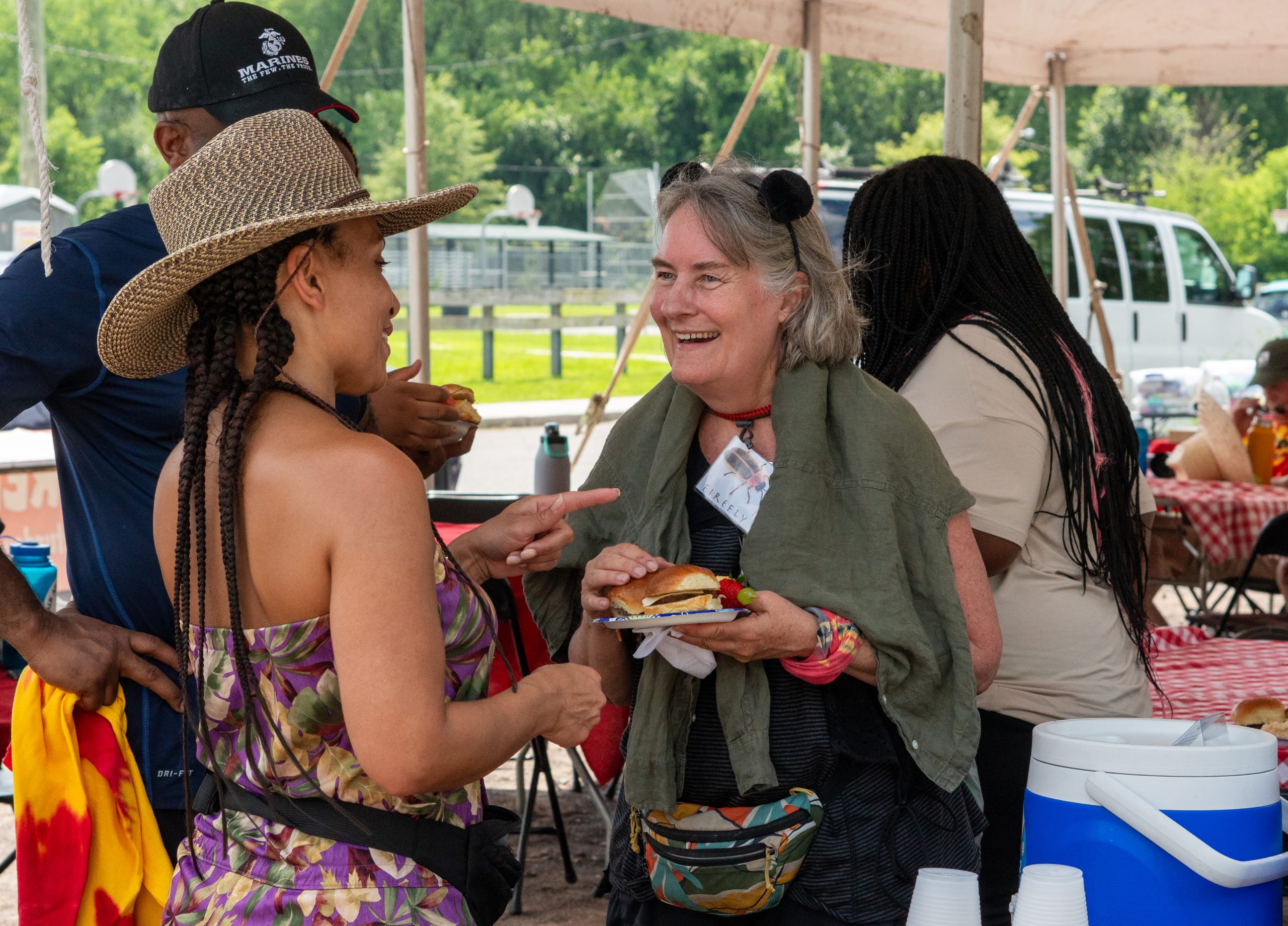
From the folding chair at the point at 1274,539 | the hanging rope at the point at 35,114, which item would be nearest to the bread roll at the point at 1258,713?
the hanging rope at the point at 35,114

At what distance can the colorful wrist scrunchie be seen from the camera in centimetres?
178

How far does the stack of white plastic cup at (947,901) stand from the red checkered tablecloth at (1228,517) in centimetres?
440

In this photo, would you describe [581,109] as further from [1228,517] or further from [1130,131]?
[1228,517]

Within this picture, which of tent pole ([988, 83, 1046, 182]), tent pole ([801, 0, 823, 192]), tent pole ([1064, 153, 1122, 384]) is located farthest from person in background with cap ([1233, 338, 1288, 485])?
tent pole ([801, 0, 823, 192])

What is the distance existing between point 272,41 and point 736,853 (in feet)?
4.92

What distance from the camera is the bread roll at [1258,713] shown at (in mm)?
2625

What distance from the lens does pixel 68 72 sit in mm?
40312

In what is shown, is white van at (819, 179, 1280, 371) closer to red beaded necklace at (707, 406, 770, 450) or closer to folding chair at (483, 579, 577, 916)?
folding chair at (483, 579, 577, 916)

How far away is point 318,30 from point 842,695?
48.9 meters

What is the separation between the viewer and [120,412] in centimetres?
198

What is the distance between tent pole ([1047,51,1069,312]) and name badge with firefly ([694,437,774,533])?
430cm

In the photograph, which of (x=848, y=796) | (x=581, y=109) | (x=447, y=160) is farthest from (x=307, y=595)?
(x=581, y=109)

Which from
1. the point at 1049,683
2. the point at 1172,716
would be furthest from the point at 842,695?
the point at 1172,716

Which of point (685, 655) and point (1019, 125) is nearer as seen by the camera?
point (685, 655)
